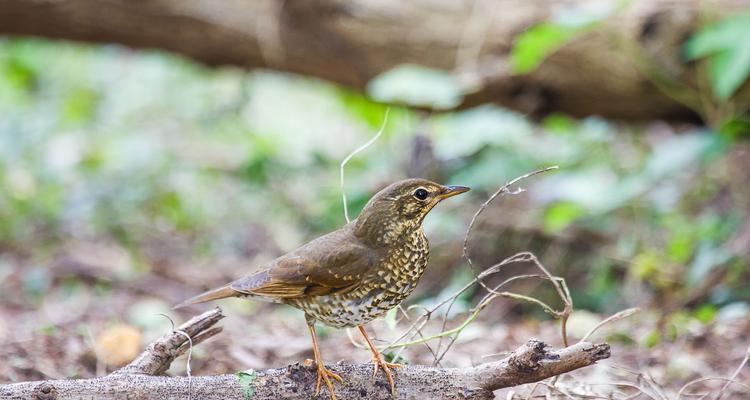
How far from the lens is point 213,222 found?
9500 mm

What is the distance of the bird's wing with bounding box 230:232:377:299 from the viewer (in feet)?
11.1

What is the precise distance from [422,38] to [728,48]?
8.23ft

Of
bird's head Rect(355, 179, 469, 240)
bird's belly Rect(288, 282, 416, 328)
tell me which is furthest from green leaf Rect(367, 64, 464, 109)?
bird's belly Rect(288, 282, 416, 328)

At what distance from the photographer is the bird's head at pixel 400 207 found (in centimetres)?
349

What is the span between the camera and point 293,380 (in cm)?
311

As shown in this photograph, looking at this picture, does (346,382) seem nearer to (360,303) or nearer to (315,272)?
(360,303)

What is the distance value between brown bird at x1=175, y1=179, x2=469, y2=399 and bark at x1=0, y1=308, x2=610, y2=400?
5.1 inches

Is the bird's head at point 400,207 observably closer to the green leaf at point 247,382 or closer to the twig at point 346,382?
the twig at point 346,382

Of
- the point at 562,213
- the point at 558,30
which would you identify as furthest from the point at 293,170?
the point at 558,30

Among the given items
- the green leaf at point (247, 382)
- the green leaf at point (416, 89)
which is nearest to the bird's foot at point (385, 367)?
the green leaf at point (247, 382)

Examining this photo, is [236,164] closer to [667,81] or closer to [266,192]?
[266,192]

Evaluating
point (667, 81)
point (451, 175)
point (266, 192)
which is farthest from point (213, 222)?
point (667, 81)

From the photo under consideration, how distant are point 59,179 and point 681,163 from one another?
5968 mm

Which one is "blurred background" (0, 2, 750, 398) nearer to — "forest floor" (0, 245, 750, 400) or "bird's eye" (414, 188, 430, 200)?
"forest floor" (0, 245, 750, 400)
